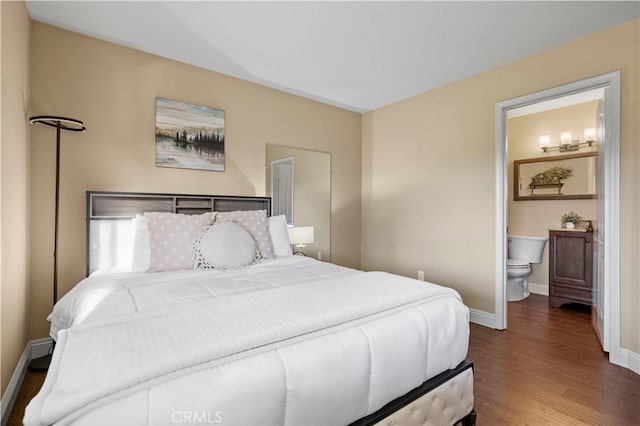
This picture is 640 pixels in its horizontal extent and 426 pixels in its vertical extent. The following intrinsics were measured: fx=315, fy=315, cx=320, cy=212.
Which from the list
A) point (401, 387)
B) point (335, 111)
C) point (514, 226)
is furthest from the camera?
point (514, 226)

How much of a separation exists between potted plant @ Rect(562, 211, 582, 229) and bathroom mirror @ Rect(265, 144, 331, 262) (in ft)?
10.0

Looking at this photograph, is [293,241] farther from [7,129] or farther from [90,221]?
[7,129]

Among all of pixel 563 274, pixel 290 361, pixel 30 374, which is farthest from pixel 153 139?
pixel 563 274

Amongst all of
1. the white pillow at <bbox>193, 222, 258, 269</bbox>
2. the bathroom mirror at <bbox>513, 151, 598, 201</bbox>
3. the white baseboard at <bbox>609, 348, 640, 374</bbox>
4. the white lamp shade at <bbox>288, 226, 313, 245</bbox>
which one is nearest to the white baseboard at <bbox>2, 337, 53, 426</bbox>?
the white pillow at <bbox>193, 222, 258, 269</bbox>

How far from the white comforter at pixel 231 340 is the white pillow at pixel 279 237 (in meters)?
0.92

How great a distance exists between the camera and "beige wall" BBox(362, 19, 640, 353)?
7.70ft

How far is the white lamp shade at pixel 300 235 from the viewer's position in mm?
3461

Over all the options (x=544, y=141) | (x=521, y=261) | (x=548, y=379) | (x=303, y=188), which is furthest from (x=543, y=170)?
(x=303, y=188)

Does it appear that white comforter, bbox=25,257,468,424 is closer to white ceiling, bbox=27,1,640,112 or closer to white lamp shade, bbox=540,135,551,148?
white ceiling, bbox=27,1,640,112

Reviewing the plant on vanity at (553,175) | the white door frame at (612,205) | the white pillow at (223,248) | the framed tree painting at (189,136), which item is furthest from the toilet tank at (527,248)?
the framed tree painting at (189,136)

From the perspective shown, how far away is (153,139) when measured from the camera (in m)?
2.88

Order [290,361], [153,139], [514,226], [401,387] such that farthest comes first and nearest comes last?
[514,226]
[153,139]
[401,387]
[290,361]

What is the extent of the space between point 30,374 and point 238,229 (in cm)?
172

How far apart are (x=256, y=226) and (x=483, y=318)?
2473mm
